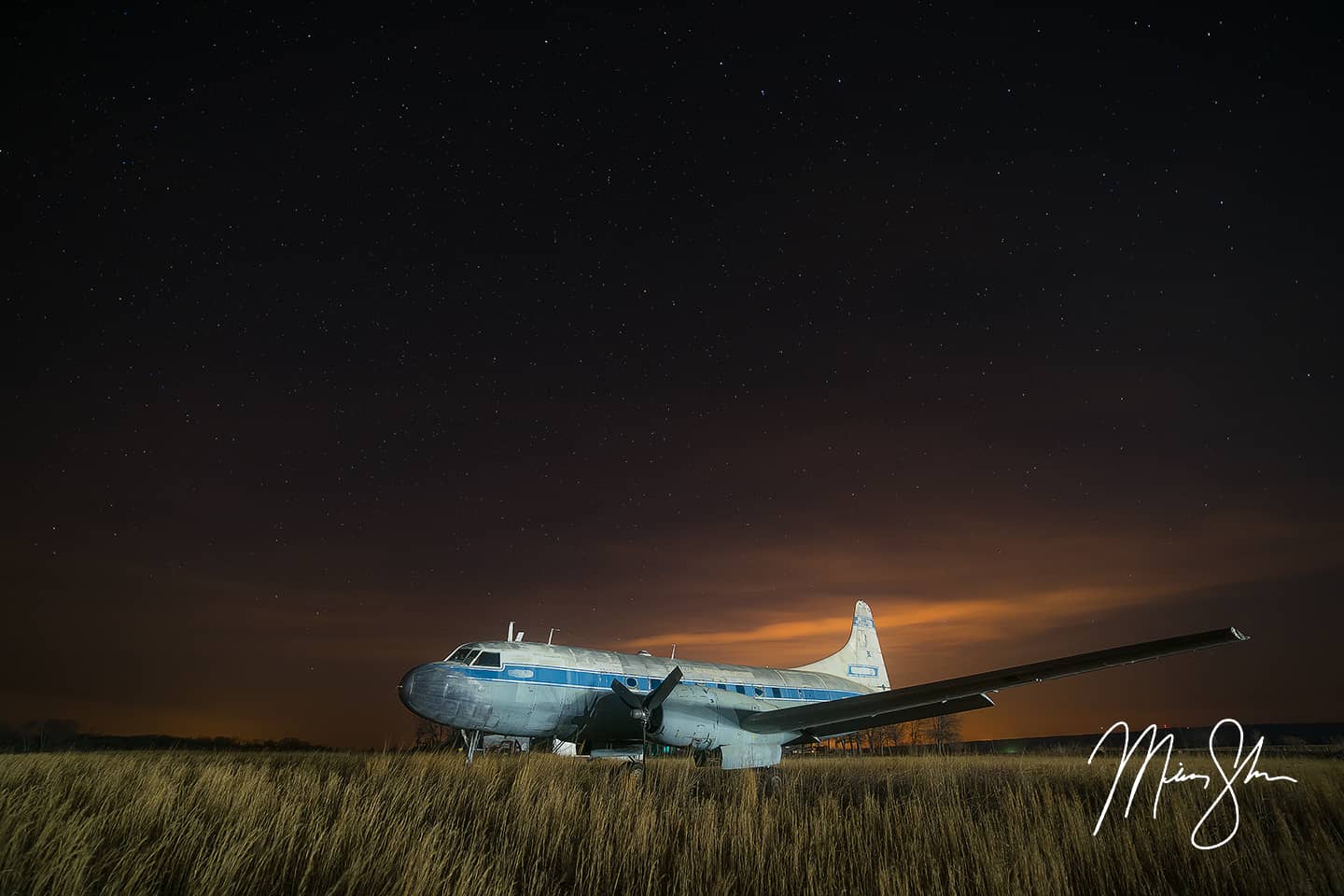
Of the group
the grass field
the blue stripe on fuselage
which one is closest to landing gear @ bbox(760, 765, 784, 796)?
the grass field

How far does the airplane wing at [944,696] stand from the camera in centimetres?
1126

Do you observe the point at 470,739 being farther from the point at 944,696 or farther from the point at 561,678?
the point at 944,696

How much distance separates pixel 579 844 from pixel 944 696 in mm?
11170

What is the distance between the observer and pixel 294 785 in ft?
34.8

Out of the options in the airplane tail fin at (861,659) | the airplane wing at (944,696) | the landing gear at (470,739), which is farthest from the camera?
the airplane tail fin at (861,659)

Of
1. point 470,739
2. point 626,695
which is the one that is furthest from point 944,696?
point 470,739

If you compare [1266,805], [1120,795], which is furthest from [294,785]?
[1266,805]

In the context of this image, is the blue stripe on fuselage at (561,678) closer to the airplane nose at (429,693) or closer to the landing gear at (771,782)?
the airplane nose at (429,693)

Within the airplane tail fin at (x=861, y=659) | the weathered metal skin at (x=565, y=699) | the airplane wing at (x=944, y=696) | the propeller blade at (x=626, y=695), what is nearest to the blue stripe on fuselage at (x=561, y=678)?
the weathered metal skin at (x=565, y=699)

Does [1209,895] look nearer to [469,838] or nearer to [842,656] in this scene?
[469,838]

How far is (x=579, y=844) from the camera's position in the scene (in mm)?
8484

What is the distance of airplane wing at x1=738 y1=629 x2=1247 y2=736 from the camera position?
36.9ft

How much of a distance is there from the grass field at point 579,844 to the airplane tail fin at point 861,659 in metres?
23.2

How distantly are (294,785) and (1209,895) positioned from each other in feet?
39.5
